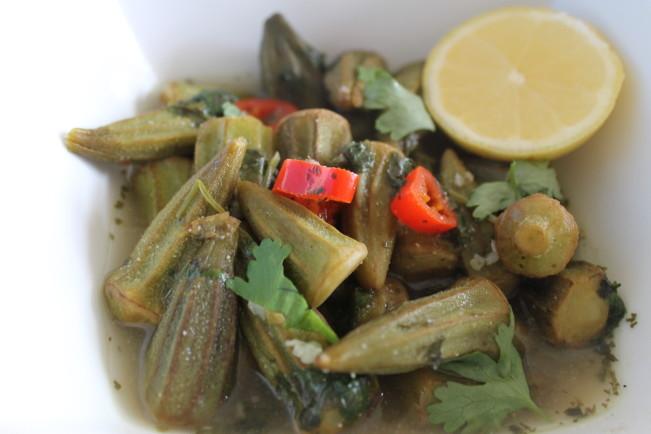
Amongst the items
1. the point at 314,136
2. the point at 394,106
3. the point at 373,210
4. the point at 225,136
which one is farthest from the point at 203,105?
the point at 373,210

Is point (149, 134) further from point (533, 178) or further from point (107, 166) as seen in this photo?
point (533, 178)

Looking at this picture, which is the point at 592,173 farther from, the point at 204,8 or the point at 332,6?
the point at 204,8

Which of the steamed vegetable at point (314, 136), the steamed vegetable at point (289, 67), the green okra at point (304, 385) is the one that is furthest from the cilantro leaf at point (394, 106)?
the green okra at point (304, 385)

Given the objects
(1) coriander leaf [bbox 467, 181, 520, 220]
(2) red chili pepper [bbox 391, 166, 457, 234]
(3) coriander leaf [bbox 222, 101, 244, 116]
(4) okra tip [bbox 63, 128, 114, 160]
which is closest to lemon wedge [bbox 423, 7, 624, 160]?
(1) coriander leaf [bbox 467, 181, 520, 220]

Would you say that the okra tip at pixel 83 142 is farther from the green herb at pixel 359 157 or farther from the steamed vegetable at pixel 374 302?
the steamed vegetable at pixel 374 302

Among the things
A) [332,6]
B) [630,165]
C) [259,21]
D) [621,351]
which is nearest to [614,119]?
[630,165]
